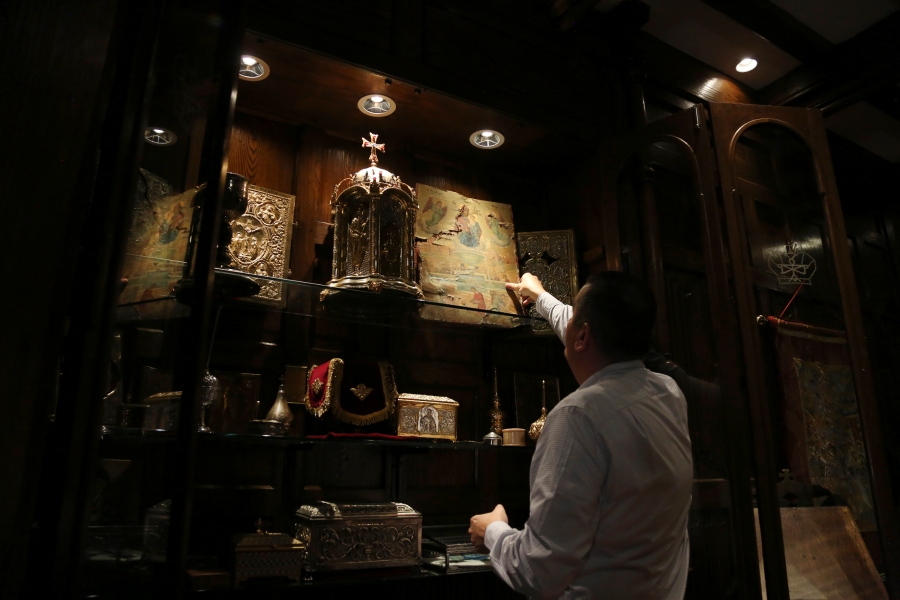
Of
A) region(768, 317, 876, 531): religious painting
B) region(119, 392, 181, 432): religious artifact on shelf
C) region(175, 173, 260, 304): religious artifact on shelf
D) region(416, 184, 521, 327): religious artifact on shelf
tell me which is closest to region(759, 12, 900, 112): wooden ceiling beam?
region(768, 317, 876, 531): religious painting

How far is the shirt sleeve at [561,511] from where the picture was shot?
1342 millimetres

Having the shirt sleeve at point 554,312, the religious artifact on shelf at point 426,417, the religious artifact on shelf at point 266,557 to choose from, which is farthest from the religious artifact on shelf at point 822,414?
the religious artifact on shelf at point 266,557

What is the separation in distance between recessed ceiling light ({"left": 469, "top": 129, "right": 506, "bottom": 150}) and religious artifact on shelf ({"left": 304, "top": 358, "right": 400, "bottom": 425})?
115 cm

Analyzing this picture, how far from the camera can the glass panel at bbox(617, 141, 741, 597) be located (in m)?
2.17

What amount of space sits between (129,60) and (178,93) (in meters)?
0.28

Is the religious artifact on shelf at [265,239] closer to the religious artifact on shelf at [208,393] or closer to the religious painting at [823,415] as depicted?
the religious artifact on shelf at [208,393]

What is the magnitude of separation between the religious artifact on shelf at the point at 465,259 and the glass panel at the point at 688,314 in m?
0.52

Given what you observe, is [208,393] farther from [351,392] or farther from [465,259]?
[465,259]

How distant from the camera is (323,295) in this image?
2195 millimetres

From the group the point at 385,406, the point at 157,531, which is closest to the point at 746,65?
the point at 385,406

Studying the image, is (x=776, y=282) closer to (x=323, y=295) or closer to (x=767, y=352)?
(x=767, y=352)

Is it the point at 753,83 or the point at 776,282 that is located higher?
the point at 753,83

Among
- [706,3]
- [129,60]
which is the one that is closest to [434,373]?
[129,60]

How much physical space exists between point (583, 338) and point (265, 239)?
4.12ft
